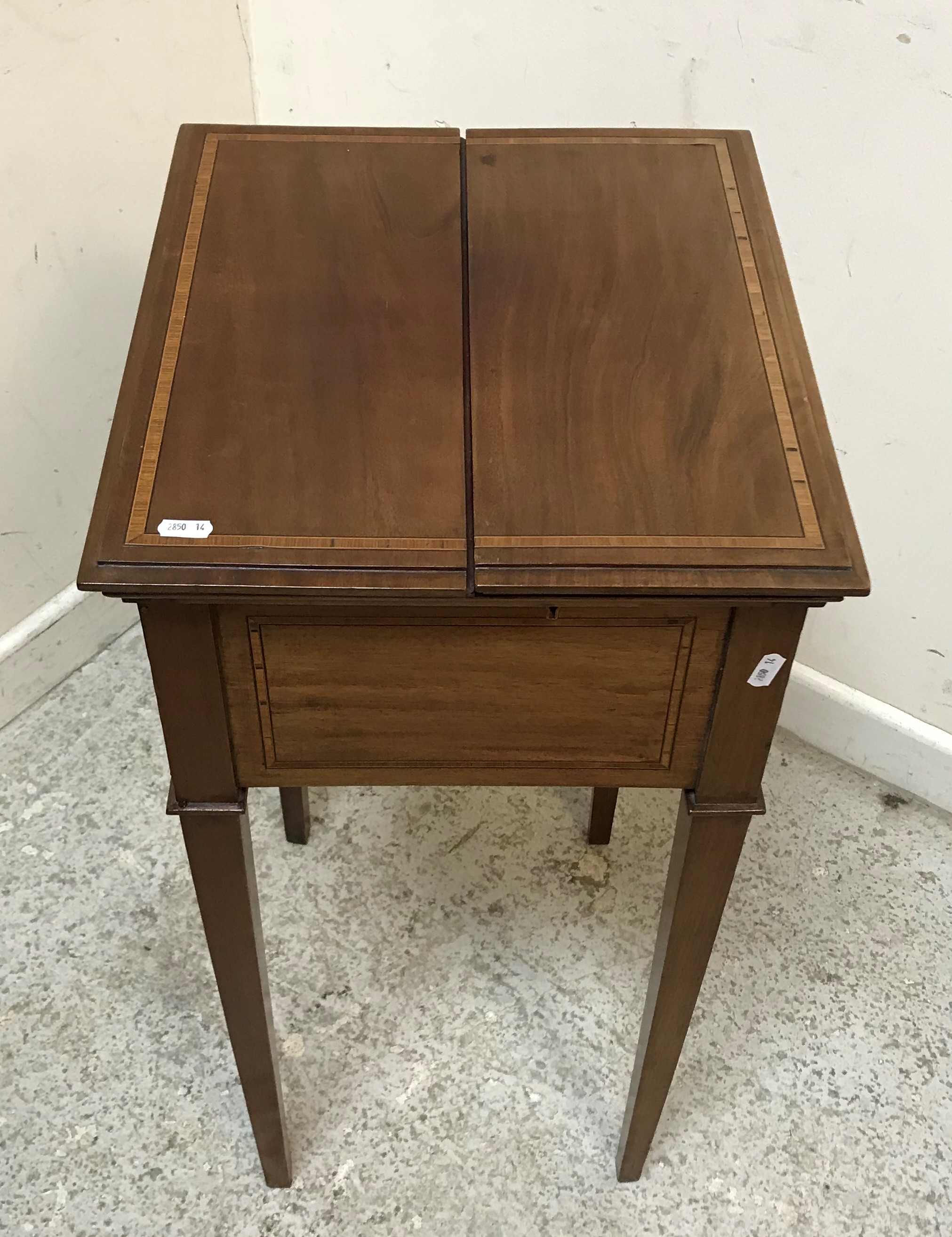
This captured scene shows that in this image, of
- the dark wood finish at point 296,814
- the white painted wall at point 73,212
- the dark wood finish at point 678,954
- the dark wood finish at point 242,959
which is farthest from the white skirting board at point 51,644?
the dark wood finish at point 678,954

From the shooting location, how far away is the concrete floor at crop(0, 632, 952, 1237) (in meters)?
1.09

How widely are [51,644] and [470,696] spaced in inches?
41.6

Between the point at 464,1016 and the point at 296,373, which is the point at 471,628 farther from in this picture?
the point at 464,1016

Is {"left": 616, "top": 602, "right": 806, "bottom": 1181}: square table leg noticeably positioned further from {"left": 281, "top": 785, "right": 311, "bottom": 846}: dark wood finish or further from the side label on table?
{"left": 281, "top": 785, "right": 311, "bottom": 846}: dark wood finish

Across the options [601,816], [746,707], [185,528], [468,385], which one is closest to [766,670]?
[746,707]

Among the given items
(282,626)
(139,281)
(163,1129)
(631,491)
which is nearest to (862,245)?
(631,491)

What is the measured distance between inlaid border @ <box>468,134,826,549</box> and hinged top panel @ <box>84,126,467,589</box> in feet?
0.20

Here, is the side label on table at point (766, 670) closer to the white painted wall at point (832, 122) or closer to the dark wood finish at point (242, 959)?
the dark wood finish at point (242, 959)

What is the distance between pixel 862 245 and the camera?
1.21m

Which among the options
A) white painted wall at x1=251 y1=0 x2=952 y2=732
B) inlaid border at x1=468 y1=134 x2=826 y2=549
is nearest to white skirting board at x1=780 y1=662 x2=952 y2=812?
white painted wall at x1=251 y1=0 x2=952 y2=732

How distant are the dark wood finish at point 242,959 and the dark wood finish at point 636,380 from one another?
12.7 inches

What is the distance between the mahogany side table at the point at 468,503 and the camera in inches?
25.2

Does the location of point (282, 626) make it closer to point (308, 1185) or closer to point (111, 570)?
point (111, 570)

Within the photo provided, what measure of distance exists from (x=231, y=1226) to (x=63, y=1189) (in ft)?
0.59
